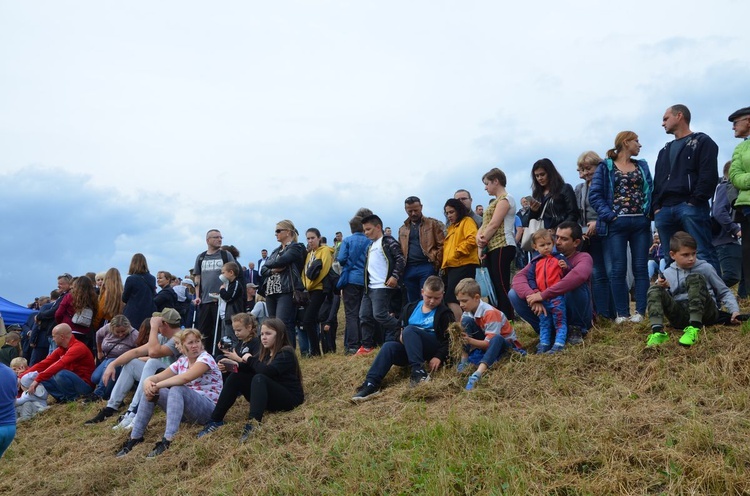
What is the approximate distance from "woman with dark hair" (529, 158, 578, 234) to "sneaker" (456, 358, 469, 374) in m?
2.26

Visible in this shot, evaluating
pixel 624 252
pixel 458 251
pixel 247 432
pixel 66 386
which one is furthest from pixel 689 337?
pixel 66 386

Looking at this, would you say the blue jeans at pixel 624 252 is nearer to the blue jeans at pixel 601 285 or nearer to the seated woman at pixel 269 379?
the blue jeans at pixel 601 285

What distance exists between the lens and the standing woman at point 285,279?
10789mm

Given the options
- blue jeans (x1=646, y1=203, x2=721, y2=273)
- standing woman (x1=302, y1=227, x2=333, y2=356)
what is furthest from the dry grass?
standing woman (x1=302, y1=227, x2=333, y2=356)

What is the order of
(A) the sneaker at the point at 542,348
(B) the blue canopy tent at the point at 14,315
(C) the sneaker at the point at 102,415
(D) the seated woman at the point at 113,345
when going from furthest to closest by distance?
(B) the blue canopy tent at the point at 14,315, (D) the seated woman at the point at 113,345, (C) the sneaker at the point at 102,415, (A) the sneaker at the point at 542,348

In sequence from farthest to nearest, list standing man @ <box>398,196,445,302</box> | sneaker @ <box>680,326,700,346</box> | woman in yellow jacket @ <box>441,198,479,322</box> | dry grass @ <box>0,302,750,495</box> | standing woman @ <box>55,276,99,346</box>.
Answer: standing woman @ <box>55,276,99,346</box> → standing man @ <box>398,196,445,302</box> → woman in yellow jacket @ <box>441,198,479,322</box> → sneaker @ <box>680,326,700,346</box> → dry grass @ <box>0,302,750,495</box>

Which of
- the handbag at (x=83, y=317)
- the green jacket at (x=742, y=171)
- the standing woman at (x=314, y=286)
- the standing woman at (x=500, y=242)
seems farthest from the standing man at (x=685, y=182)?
the handbag at (x=83, y=317)

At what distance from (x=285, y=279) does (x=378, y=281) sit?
6.00ft

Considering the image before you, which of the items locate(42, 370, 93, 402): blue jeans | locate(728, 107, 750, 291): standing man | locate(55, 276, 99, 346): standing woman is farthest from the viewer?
locate(55, 276, 99, 346): standing woman

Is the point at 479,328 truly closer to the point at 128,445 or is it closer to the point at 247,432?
the point at 247,432

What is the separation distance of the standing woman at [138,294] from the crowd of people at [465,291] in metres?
0.54

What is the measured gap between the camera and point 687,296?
22.6 ft

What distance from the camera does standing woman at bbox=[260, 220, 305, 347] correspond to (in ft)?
35.4

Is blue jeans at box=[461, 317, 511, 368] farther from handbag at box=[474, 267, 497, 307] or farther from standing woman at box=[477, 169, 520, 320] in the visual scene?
standing woman at box=[477, 169, 520, 320]
